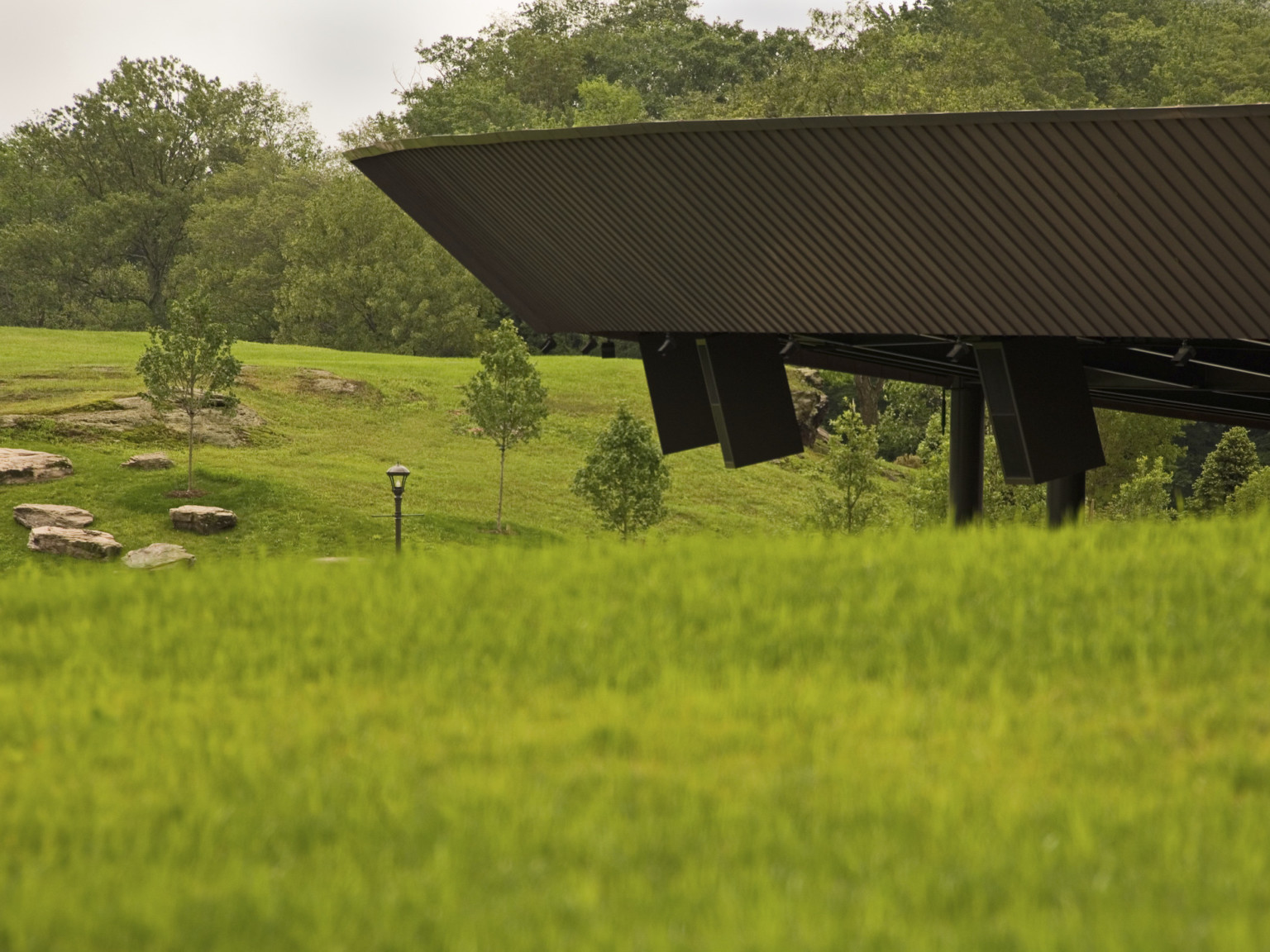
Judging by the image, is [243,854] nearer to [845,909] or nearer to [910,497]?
[845,909]

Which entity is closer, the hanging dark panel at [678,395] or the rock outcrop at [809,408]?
the hanging dark panel at [678,395]

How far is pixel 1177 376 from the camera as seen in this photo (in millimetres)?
19625

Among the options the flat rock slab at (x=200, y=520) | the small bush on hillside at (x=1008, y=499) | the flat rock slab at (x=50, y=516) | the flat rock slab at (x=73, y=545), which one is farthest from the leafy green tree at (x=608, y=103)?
the flat rock slab at (x=73, y=545)

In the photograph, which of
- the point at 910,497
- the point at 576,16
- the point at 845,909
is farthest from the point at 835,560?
the point at 576,16

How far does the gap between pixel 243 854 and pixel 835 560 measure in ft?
17.6

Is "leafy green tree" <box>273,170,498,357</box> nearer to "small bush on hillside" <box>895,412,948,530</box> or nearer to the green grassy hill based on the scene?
the green grassy hill

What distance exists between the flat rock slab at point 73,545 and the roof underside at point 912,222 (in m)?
A: 12.2

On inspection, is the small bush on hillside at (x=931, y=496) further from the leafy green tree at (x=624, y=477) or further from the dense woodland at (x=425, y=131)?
the dense woodland at (x=425, y=131)

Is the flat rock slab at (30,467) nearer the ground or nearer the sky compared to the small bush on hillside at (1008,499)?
nearer the ground

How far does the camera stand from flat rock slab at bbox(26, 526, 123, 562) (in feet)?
90.8

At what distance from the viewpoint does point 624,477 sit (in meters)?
31.3

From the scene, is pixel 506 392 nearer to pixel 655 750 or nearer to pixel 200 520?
pixel 200 520

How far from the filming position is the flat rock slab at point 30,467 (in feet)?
104

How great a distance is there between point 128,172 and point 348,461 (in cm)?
4054
